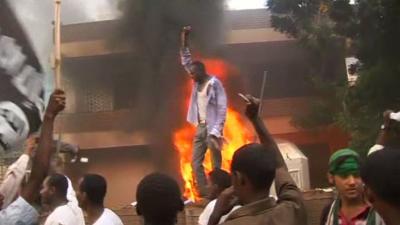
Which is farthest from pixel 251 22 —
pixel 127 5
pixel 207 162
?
pixel 207 162

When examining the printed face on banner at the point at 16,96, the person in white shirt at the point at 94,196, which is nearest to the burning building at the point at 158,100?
the printed face on banner at the point at 16,96

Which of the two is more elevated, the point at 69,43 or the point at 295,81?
the point at 69,43

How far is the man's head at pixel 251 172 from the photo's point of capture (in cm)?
234

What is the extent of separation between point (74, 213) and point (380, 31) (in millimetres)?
9250

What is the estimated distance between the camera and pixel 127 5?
13969mm

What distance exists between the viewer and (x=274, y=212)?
2.34m

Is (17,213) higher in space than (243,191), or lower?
lower

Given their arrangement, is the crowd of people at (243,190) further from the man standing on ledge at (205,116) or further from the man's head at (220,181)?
the man standing on ledge at (205,116)

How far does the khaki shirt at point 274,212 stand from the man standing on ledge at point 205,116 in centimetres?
501

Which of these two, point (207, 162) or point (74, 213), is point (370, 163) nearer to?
point (74, 213)

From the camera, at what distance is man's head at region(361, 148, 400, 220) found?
1965 millimetres

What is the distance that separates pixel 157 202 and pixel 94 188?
1.35 m

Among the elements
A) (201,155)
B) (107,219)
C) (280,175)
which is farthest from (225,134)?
(280,175)

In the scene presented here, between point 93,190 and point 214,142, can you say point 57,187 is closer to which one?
point 93,190
